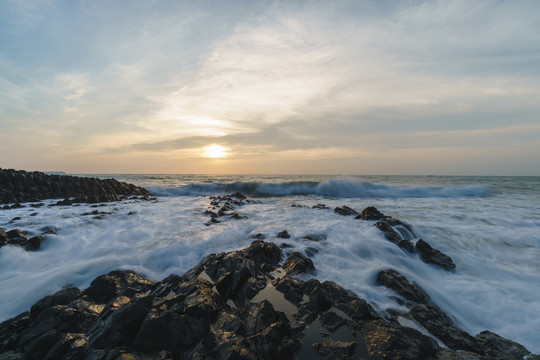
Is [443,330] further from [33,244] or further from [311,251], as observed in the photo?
[33,244]

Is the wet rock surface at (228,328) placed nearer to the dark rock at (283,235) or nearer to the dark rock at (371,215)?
the dark rock at (283,235)

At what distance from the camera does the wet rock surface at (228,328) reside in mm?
2744

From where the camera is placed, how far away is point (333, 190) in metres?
28.9

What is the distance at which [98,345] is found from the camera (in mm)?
2707

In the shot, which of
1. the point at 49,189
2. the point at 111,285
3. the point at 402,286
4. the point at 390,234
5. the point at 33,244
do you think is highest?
the point at 49,189

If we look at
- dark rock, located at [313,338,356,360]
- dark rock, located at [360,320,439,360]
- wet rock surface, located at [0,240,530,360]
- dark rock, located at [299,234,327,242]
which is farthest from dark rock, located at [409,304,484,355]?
dark rock, located at [299,234,327,242]

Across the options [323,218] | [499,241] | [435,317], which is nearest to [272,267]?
[435,317]

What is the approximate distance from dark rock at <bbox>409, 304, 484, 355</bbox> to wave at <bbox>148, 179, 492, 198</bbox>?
76.9 feet

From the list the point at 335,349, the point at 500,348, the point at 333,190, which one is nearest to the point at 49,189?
the point at 335,349

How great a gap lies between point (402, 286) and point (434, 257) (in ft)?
9.44

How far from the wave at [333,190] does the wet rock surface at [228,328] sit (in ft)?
79.0

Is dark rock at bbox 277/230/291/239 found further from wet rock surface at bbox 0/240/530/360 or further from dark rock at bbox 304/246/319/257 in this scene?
wet rock surface at bbox 0/240/530/360

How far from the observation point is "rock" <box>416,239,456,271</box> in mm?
6539

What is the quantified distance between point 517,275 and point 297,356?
7453 mm
